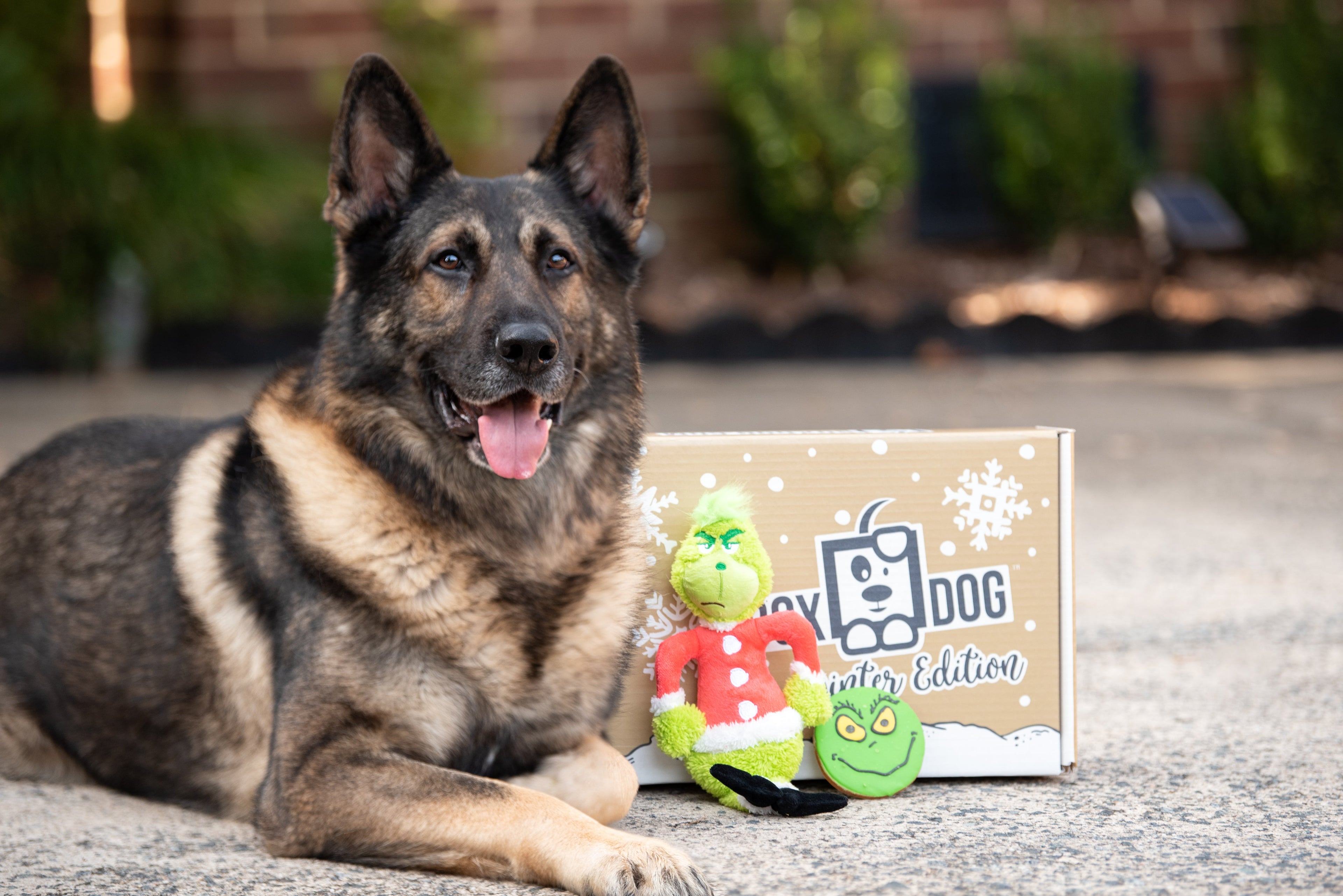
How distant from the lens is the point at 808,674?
3041 millimetres

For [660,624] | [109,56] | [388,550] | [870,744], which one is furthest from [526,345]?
[109,56]

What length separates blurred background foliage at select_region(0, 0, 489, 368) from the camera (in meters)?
8.62

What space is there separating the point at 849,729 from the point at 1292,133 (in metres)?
8.94

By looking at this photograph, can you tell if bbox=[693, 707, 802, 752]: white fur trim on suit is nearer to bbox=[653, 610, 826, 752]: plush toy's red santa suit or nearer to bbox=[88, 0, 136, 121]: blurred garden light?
bbox=[653, 610, 826, 752]: plush toy's red santa suit

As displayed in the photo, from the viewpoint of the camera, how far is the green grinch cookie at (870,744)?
3031mm

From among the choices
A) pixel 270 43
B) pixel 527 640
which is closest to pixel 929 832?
pixel 527 640

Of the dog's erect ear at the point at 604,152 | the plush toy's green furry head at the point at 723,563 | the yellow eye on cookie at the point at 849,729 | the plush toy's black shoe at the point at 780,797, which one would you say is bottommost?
the plush toy's black shoe at the point at 780,797

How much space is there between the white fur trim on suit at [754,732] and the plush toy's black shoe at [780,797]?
0.07 metres

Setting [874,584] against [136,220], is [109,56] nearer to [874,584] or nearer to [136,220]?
[136,220]

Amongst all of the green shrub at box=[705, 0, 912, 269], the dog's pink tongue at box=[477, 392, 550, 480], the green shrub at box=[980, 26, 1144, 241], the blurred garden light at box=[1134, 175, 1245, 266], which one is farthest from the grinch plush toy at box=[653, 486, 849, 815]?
the green shrub at box=[980, 26, 1144, 241]

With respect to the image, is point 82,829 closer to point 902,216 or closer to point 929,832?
point 929,832

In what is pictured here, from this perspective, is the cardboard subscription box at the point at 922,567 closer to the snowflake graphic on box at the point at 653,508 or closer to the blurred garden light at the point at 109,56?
the snowflake graphic on box at the point at 653,508

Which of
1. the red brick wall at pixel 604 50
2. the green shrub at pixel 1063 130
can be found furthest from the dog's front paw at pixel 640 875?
the green shrub at pixel 1063 130

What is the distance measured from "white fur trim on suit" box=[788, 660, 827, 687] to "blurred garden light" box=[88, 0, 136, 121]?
356 inches
